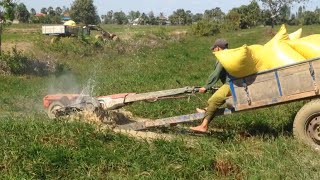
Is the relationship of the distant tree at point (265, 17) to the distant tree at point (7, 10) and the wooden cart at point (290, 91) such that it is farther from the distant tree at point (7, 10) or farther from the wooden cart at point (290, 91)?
the wooden cart at point (290, 91)

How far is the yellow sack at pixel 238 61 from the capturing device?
630cm

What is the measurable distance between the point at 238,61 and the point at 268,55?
59 cm

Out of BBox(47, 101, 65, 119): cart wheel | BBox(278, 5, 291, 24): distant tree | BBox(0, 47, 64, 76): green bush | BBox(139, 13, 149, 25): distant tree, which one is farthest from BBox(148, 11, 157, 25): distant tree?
BBox(47, 101, 65, 119): cart wheel

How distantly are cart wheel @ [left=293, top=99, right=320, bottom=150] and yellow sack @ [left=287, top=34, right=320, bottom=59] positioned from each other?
2.37ft

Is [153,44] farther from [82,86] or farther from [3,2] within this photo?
[82,86]

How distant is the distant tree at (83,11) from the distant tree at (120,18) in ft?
130

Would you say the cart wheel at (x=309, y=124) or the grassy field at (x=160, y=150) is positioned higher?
the cart wheel at (x=309, y=124)

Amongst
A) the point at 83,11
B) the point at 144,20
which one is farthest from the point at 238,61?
the point at 144,20

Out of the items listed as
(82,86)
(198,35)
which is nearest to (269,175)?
(82,86)

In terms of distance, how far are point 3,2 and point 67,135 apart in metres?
10.6

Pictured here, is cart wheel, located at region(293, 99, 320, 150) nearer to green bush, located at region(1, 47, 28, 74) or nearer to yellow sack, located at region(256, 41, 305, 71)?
yellow sack, located at region(256, 41, 305, 71)

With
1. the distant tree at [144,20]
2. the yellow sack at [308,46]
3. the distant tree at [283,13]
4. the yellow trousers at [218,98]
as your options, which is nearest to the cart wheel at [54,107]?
the yellow trousers at [218,98]

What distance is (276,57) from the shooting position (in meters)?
6.61

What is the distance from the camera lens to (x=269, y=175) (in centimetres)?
519
